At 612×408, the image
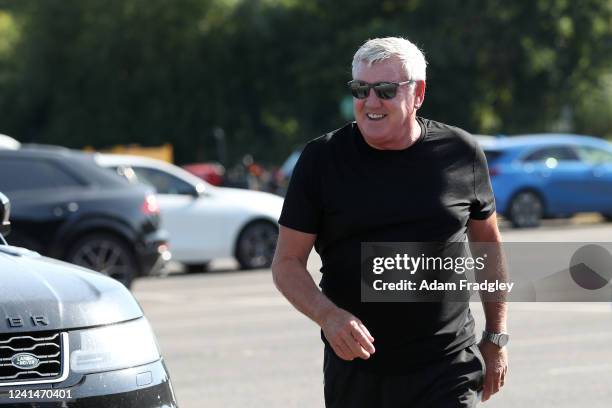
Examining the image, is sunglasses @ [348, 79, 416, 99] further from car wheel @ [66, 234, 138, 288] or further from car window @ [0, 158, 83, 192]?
car window @ [0, 158, 83, 192]

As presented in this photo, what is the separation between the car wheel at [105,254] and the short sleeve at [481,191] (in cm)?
1169

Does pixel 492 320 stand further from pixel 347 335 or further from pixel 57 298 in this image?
pixel 57 298

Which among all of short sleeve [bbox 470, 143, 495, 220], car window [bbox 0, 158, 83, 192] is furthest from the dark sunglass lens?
car window [bbox 0, 158, 83, 192]

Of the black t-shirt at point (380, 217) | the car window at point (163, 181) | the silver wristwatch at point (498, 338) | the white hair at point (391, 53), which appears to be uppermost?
the white hair at point (391, 53)

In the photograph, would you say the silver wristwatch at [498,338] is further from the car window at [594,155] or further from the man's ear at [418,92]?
the car window at [594,155]

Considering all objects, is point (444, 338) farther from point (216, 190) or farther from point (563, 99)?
point (563, 99)

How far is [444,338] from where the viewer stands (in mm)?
4383

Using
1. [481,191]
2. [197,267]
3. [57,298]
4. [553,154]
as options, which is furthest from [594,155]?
[481,191]

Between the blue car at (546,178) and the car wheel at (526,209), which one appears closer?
the blue car at (546,178)

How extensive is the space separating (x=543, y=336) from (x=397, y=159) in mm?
7968

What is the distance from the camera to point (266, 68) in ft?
197

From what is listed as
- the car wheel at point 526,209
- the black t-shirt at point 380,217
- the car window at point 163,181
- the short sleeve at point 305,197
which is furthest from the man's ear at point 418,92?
the car wheel at point 526,209

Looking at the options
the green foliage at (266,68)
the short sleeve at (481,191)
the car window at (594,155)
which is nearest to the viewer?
the short sleeve at (481,191)

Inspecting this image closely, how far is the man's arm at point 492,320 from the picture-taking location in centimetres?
459
